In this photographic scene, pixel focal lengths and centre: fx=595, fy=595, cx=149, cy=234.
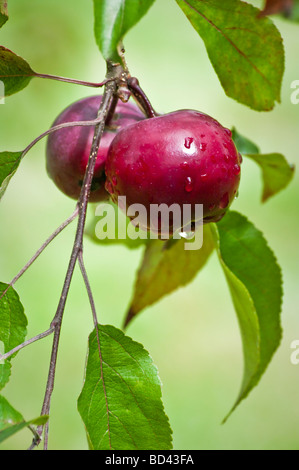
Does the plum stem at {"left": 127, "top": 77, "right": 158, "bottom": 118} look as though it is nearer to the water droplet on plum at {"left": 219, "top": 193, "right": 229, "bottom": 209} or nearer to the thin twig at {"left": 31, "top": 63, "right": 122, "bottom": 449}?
the thin twig at {"left": 31, "top": 63, "right": 122, "bottom": 449}

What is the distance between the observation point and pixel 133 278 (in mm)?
2250

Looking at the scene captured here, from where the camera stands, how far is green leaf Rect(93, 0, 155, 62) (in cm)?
49

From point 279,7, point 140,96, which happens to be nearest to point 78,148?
point 140,96

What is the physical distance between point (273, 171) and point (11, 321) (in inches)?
20.7

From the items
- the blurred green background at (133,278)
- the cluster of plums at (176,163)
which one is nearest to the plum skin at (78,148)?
the cluster of plums at (176,163)

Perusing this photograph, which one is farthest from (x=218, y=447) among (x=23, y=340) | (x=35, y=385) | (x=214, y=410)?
(x=23, y=340)

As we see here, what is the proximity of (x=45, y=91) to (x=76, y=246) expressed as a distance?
166 centimetres

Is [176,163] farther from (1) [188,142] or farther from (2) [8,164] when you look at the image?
(2) [8,164]

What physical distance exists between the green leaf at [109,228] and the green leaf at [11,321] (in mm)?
375

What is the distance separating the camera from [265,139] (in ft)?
8.45

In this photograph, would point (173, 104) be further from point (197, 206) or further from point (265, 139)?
point (197, 206)

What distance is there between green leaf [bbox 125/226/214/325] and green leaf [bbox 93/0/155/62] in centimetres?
53

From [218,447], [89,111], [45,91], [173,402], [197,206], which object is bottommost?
[218,447]

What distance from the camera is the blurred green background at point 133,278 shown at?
2045 millimetres
